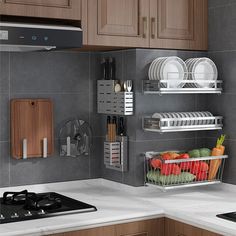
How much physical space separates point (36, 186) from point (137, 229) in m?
0.77

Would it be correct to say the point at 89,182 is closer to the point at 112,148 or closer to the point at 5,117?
the point at 112,148

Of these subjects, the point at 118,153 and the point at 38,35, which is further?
the point at 118,153

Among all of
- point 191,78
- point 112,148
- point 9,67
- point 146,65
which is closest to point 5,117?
point 9,67

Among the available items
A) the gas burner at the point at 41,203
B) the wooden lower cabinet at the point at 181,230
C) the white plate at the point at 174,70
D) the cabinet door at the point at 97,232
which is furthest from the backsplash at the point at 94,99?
the cabinet door at the point at 97,232

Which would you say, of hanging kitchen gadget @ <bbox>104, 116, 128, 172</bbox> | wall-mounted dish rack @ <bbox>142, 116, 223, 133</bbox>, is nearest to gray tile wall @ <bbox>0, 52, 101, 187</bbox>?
hanging kitchen gadget @ <bbox>104, 116, 128, 172</bbox>

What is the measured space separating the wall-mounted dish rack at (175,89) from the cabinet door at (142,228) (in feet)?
2.30

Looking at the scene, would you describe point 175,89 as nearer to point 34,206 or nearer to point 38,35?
point 38,35

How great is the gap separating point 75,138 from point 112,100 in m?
0.33

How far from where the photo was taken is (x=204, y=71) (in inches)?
124

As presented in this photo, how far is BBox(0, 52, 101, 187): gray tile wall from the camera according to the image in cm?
300

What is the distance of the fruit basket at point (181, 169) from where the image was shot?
2.96 meters

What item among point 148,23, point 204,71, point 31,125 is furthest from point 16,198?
point 204,71

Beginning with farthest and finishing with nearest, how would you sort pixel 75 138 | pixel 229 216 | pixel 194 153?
pixel 75 138
pixel 194 153
pixel 229 216

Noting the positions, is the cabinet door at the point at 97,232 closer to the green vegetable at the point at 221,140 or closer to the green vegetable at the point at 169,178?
the green vegetable at the point at 169,178
